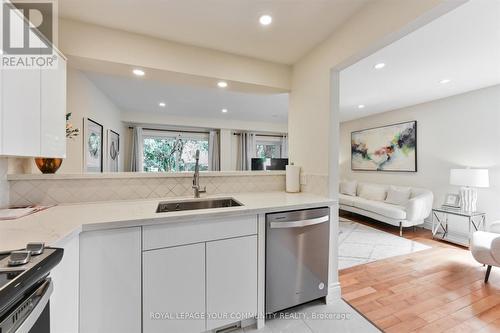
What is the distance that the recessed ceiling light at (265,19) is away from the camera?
165 centimetres

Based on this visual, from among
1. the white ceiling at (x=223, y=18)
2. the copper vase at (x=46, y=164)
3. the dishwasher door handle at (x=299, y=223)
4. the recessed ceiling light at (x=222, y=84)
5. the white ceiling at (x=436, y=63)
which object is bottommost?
A: the dishwasher door handle at (x=299, y=223)

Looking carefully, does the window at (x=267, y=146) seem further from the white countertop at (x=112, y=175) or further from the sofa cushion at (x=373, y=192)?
the white countertop at (x=112, y=175)

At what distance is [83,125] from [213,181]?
6.40ft

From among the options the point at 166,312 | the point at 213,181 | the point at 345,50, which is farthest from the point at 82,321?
the point at 345,50

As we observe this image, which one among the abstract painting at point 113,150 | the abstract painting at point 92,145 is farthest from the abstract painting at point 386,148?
the abstract painting at point 113,150

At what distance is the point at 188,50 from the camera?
200 cm

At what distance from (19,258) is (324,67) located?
7.66 ft

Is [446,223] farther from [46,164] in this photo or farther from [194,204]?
[46,164]

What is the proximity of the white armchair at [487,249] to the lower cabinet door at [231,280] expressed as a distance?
96.5 inches

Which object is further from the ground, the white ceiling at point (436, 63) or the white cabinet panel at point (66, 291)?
the white ceiling at point (436, 63)

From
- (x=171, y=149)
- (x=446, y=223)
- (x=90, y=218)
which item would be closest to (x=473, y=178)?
(x=446, y=223)

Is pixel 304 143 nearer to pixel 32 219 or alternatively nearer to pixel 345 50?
pixel 345 50

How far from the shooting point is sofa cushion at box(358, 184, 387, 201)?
4309mm

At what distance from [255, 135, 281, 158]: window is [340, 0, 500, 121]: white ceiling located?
3.01 m
